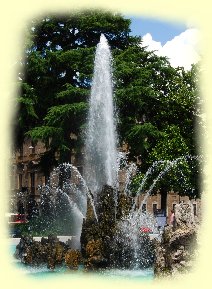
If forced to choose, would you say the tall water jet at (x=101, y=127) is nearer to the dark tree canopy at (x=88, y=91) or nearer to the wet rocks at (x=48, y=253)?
the dark tree canopy at (x=88, y=91)

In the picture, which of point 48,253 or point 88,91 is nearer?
point 48,253

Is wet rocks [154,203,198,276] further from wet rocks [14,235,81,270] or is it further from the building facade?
the building facade

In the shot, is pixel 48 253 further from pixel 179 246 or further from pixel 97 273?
pixel 179 246

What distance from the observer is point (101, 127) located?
957 inches

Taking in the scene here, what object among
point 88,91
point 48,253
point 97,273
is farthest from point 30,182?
point 97,273

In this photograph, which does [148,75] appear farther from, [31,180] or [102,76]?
[31,180]

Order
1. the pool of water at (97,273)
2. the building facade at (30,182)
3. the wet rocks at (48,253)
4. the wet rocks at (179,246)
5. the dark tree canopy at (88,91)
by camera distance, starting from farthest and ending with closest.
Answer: the building facade at (30,182), the dark tree canopy at (88,91), the wet rocks at (48,253), the pool of water at (97,273), the wet rocks at (179,246)

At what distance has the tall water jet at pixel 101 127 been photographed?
20844 millimetres

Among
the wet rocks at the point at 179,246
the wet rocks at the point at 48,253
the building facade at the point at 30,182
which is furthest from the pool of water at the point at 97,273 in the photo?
the building facade at the point at 30,182

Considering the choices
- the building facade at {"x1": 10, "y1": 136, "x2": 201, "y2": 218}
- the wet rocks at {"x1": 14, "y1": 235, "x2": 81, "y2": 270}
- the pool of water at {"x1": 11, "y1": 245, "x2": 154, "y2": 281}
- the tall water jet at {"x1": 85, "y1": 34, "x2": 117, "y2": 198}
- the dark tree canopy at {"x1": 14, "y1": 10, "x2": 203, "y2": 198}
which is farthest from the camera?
the building facade at {"x1": 10, "y1": 136, "x2": 201, "y2": 218}

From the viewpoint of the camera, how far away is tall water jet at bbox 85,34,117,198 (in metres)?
20.8

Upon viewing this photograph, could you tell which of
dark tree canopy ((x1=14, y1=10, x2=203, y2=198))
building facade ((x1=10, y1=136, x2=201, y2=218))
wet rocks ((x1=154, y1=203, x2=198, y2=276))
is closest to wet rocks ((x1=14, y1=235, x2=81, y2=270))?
wet rocks ((x1=154, y1=203, x2=198, y2=276))

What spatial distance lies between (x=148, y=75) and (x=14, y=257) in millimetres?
15510

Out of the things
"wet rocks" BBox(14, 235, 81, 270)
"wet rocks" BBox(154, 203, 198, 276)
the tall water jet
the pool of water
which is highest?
the tall water jet
